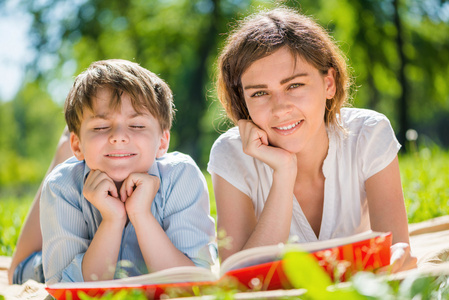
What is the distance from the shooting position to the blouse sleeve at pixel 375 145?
104 inches

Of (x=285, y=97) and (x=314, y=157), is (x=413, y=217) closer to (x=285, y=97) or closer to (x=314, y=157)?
(x=314, y=157)

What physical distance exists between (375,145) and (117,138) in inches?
54.8

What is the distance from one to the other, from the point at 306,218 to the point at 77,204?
126 centimetres

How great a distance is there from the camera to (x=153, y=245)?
2.19m

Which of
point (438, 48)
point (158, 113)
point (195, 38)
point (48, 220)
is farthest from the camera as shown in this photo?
point (195, 38)

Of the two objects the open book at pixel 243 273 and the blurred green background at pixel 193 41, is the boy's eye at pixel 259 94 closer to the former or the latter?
the open book at pixel 243 273

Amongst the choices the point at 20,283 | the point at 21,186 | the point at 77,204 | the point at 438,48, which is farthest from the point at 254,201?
the point at 21,186

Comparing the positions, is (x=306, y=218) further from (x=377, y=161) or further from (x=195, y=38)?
(x=195, y=38)

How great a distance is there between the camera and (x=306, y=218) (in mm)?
2814

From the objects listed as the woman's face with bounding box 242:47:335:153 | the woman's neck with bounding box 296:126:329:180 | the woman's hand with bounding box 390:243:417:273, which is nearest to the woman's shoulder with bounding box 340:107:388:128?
the woman's neck with bounding box 296:126:329:180

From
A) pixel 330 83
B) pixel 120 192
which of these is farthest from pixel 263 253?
pixel 330 83

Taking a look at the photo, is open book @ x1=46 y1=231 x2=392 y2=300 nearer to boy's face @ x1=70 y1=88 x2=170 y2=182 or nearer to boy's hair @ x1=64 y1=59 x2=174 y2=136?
boy's face @ x1=70 y1=88 x2=170 y2=182

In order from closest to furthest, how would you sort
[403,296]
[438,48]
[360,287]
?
[360,287] → [403,296] → [438,48]

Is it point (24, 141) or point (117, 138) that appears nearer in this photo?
point (117, 138)
